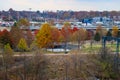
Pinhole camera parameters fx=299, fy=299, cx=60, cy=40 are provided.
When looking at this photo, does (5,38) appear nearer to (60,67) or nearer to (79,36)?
(60,67)

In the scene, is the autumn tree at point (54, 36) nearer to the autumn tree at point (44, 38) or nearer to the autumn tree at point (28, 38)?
the autumn tree at point (44, 38)

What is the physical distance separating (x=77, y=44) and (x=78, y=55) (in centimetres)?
907

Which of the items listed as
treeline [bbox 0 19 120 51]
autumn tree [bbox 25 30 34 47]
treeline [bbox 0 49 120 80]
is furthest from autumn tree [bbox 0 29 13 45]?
A: treeline [bbox 0 49 120 80]

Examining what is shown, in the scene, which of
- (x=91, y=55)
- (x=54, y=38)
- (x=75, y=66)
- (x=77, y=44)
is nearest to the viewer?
(x=75, y=66)

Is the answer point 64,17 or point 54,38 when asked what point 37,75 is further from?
point 64,17

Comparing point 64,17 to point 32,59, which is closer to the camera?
point 32,59

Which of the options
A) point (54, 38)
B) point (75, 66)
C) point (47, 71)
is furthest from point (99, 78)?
point (54, 38)

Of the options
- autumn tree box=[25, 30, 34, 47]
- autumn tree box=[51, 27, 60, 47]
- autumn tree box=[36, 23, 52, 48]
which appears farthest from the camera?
autumn tree box=[51, 27, 60, 47]

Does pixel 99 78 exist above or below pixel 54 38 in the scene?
below

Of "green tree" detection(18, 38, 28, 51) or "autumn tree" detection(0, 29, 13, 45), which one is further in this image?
"autumn tree" detection(0, 29, 13, 45)

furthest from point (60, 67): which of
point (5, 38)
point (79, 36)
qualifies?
point (79, 36)

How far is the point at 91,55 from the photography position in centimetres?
2355

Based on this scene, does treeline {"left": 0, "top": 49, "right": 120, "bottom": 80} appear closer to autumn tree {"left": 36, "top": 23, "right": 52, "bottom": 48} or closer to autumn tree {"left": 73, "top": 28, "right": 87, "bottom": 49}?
autumn tree {"left": 36, "top": 23, "right": 52, "bottom": 48}

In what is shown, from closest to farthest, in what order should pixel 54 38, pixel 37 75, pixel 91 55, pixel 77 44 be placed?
1. pixel 37 75
2. pixel 91 55
3. pixel 54 38
4. pixel 77 44
